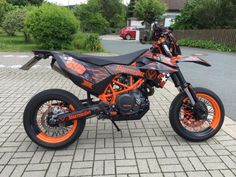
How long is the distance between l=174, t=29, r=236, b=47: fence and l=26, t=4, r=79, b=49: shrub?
9744 millimetres

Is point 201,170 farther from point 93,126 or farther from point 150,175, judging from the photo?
point 93,126

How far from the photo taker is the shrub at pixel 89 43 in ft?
50.5

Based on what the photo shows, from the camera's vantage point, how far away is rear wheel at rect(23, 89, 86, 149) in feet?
12.0

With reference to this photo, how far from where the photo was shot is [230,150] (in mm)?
3787

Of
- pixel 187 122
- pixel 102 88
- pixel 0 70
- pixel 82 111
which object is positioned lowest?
pixel 0 70

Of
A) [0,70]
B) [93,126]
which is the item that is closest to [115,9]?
[0,70]

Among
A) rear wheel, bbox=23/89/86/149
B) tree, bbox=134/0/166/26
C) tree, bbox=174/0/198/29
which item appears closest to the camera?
rear wheel, bbox=23/89/86/149

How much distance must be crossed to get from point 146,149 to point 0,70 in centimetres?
701

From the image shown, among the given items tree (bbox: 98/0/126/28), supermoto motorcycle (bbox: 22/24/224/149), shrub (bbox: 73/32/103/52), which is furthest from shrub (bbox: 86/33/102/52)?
tree (bbox: 98/0/126/28)

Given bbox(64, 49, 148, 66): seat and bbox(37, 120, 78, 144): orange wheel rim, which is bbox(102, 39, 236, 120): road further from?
bbox(37, 120, 78, 144): orange wheel rim

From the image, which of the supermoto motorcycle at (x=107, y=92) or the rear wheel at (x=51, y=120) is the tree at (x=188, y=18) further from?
the rear wheel at (x=51, y=120)

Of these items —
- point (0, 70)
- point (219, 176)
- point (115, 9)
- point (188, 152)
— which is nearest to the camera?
point (219, 176)

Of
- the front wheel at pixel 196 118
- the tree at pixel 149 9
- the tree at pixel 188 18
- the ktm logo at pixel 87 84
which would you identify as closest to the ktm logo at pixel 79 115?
the ktm logo at pixel 87 84

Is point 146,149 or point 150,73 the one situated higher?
point 150,73
